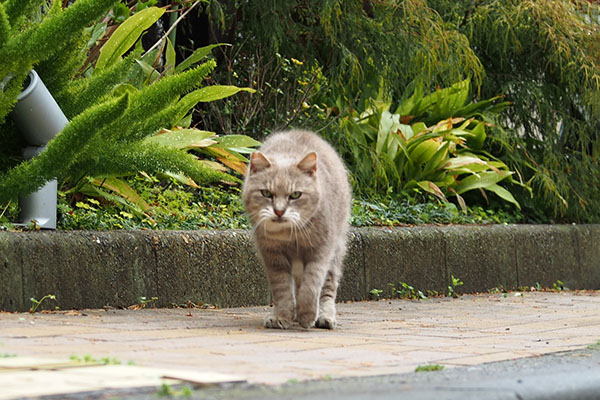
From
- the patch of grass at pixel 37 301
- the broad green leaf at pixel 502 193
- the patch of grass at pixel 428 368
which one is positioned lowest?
the patch of grass at pixel 428 368

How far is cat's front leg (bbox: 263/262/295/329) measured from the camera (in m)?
4.58

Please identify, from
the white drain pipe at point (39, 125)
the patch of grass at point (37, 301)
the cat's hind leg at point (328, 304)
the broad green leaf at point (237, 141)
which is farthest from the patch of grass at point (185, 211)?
the cat's hind leg at point (328, 304)

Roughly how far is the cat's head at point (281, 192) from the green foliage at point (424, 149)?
3.26 metres

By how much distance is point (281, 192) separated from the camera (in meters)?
4.56

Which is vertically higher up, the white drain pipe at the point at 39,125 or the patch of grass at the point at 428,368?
the white drain pipe at the point at 39,125

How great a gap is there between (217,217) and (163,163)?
104 centimetres

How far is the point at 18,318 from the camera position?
423 centimetres

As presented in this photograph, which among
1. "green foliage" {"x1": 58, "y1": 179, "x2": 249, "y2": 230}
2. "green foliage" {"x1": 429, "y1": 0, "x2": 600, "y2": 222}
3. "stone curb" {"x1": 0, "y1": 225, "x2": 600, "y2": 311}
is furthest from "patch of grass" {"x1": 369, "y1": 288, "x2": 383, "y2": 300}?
"green foliage" {"x1": 429, "y1": 0, "x2": 600, "y2": 222}

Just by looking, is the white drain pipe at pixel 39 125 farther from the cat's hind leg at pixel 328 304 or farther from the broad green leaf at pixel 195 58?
the broad green leaf at pixel 195 58

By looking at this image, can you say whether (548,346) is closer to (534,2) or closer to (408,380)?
(408,380)

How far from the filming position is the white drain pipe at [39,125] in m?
5.02

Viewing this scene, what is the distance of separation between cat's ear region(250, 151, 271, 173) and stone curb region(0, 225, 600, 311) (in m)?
0.96

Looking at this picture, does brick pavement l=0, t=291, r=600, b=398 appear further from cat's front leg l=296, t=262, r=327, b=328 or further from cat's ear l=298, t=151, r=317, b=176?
cat's ear l=298, t=151, r=317, b=176

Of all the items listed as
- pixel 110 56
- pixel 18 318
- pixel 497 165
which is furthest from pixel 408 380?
pixel 497 165
